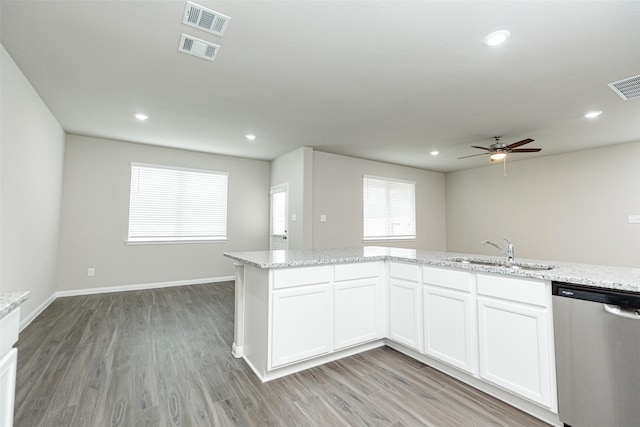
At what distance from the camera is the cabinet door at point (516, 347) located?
1.75 m

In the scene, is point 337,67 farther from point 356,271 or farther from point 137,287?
point 137,287

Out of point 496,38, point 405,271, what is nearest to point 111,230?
point 405,271

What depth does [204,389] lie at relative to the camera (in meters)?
2.08

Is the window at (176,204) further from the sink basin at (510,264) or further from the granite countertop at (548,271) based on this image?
the sink basin at (510,264)

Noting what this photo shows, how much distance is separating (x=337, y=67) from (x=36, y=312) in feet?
15.3

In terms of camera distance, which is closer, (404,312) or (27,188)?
(404,312)

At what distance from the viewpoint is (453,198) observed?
7676 millimetres

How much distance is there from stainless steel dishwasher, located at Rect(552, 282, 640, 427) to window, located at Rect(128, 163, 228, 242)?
548 centimetres

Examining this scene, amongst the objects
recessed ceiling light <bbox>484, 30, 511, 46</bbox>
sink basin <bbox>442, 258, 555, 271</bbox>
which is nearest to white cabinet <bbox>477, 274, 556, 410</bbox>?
sink basin <bbox>442, 258, 555, 271</bbox>

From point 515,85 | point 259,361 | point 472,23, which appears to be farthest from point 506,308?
point 515,85

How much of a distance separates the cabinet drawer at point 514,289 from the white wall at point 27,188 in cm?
413

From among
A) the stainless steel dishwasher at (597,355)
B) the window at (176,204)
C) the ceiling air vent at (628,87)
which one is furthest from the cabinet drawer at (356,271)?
the window at (176,204)

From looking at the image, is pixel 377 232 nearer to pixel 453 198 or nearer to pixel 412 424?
pixel 453 198

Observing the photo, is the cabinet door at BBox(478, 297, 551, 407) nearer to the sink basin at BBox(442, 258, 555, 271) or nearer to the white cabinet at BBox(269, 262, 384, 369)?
the sink basin at BBox(442, 258, 555, 271)
